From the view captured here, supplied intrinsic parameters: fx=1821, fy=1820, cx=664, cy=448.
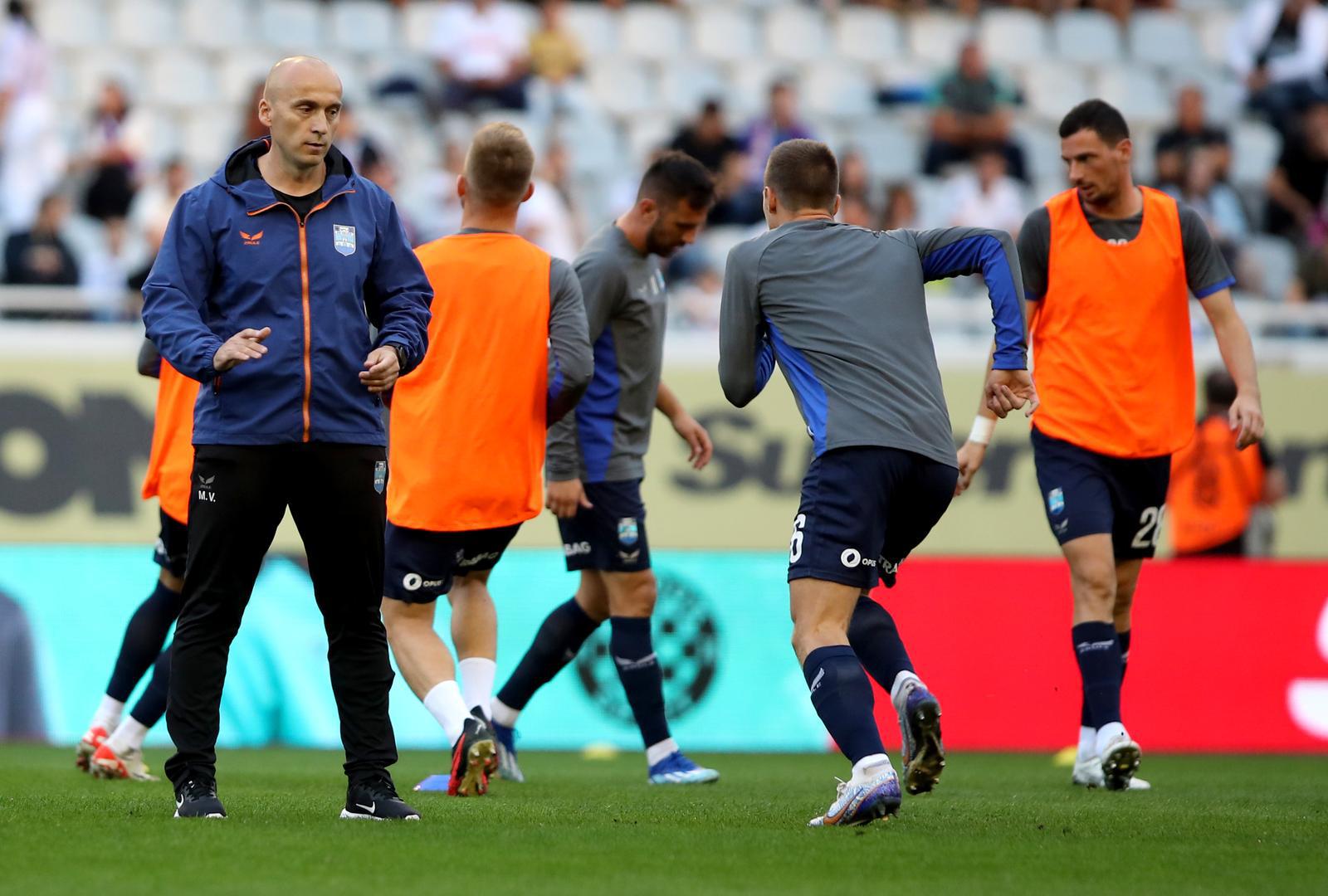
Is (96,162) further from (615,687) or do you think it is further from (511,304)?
(511,304)

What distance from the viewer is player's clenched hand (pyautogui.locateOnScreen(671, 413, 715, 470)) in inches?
304

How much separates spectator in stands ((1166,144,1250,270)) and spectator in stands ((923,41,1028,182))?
1396mm

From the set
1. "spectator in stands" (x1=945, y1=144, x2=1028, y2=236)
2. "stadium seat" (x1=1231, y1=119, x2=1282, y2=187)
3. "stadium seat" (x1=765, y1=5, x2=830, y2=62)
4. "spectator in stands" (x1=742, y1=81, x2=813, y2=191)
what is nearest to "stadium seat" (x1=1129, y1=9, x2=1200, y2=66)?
"stadium seat" (x1=1231, y1=119, x2=1282, y2=187)

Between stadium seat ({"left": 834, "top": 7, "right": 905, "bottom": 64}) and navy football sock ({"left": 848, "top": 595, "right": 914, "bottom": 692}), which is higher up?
stadium seat ({"left": 834, "top": 7, "right": 905, "bottom": 64})

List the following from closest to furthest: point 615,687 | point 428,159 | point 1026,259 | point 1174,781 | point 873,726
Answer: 1. point 873,726
2. point 1026,259
3. point 1174,781
4. point 615,687
5. point 428,159

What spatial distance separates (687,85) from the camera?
17.5 m

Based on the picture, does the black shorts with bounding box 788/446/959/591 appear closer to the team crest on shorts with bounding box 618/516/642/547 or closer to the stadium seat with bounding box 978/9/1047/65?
the team crest on shorts with bounding box 618/516/642/547

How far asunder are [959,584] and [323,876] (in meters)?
6.89

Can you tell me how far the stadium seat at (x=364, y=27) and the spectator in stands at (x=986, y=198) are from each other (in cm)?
554

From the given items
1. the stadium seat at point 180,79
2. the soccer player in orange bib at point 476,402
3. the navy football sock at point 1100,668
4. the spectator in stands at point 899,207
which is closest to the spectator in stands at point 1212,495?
the spectator in stands at point 899,207

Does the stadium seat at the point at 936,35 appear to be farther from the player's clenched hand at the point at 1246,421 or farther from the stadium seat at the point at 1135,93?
the player's clenched hand at the point at 1246,421

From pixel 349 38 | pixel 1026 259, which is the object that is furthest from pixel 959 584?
pixel 349 38

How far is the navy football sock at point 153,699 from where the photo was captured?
7.09 metres

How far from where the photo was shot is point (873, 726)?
17.2ft
